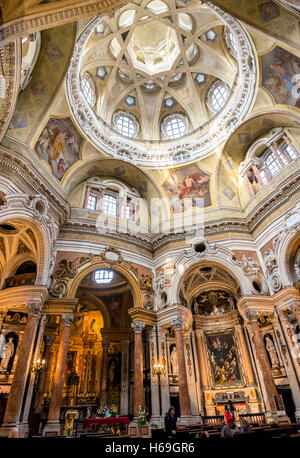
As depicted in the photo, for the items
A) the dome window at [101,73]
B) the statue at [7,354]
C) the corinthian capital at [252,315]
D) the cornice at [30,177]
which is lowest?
the statue at [7,354]

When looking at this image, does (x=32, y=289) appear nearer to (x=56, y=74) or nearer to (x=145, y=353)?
(x=145, y=353)

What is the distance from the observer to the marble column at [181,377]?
13.4 m

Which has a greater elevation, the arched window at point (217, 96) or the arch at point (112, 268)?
the arched window at point (217, 96)

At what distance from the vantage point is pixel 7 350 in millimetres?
15727

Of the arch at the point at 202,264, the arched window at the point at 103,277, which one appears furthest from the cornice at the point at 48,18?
the arched window at the point at 103,277

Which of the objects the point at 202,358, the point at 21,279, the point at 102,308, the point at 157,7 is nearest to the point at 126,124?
the point at 157,7

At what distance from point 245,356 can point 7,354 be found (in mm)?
14508

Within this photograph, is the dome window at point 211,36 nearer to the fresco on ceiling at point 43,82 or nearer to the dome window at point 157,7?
the dome window at point 157,7

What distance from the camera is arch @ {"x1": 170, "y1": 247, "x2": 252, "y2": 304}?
16.0 m

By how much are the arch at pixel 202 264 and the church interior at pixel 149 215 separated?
91 mm

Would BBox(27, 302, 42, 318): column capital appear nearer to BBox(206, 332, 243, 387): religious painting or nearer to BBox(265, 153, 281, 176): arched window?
BBox(206, 332, 243, 387): religious painting

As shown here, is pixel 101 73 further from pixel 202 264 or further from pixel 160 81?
pixel 202 264

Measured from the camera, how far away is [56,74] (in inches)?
550

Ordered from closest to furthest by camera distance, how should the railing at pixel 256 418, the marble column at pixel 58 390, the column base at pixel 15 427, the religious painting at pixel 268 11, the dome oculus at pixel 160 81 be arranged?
1. the column base at pixel 15 427
2. the marble column at pixel 58 390
3. the religious painting at pixel 268 11
4. the railing at pixel 256 418
5. the dome oculus at pixel 160 81
